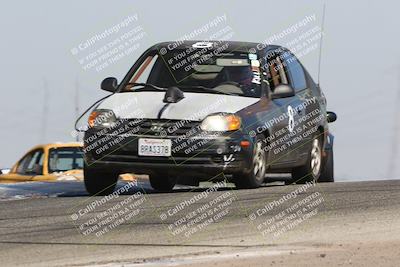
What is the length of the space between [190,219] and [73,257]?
1.81m

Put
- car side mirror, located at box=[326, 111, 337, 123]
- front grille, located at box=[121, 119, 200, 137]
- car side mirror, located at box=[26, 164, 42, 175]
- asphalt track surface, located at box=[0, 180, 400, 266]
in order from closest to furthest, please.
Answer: asphalt track surface, located at box=[0, 180, 400, 266] < front grille, located at box=[121, 119, 200, 137] < car side mirror, located at box=[326, 111, 337, 123] < car side mirror, located at box=[26, 164, 42, 175]

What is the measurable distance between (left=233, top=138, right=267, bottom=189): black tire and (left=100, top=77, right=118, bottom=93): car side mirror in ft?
5.86

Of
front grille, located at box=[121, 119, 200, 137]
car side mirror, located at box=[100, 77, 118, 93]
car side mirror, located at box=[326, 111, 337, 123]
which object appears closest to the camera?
front grille, located at box=[121, 119, 200, 137]

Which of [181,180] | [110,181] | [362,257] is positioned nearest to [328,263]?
[362,257]

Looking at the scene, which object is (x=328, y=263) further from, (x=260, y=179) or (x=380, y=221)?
(x=260, y=179)

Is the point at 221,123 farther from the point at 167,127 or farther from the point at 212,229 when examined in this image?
the point at 212,229

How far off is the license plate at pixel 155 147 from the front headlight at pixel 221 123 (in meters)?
0.41

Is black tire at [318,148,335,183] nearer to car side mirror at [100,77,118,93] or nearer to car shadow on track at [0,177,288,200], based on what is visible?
car shadow on track at [0,177,288,200]

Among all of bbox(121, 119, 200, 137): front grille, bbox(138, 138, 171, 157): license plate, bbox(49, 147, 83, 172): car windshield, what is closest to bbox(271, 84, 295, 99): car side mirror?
bbox(121, 119, 200, 137): front grille

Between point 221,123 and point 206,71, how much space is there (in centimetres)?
128

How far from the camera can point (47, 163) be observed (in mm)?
20984

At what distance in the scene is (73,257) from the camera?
8.55m

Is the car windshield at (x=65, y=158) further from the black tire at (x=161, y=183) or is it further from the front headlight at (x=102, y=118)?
the front headlight at (x=102, y=118)

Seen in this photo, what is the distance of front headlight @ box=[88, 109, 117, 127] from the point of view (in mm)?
12234
